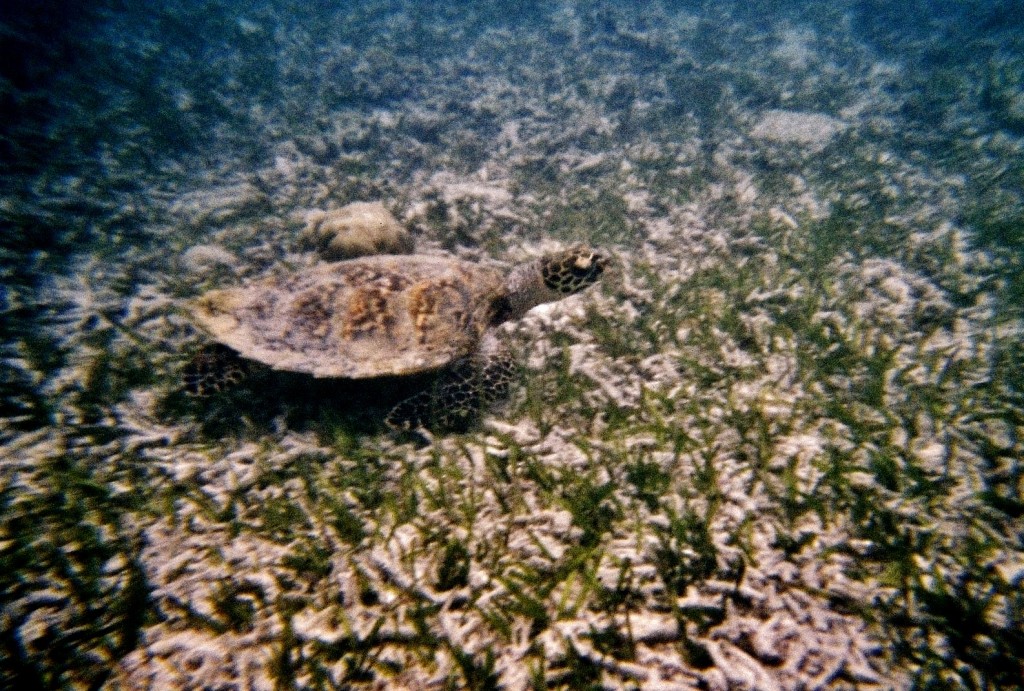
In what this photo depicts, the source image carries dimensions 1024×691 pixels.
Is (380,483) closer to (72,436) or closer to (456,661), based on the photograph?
(456,661)

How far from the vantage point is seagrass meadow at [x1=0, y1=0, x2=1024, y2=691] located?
80.7 inches

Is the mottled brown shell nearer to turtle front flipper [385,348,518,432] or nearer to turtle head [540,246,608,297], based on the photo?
turtle front flipper [385,348,518,432]

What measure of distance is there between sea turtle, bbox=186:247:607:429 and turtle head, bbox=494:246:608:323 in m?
0.01

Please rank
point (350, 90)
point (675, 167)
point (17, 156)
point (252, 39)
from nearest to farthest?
point (17, 156) < point (675, 167) < point (350, 90) < point (252, 39)

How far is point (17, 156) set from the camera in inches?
265

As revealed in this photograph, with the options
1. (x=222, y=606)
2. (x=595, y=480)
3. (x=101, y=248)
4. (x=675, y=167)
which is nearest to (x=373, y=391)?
(x=222, y=606)

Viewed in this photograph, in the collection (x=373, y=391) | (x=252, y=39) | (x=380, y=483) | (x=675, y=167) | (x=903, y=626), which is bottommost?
(x=903, y=626)

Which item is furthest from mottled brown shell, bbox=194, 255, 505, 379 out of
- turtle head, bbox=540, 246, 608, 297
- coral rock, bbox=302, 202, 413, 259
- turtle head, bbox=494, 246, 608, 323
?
coral rock, bbox=302, 202, 413, 259

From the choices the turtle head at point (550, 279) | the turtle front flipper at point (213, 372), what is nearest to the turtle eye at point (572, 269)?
the turtle head at point (550, 279)

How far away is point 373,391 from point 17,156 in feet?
25.8

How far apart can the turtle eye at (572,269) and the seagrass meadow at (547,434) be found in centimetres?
58

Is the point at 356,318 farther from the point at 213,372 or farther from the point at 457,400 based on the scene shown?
the point at 213,372

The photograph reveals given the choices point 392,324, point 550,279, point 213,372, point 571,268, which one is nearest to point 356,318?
point 392,324

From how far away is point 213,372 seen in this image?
12.0 feet
